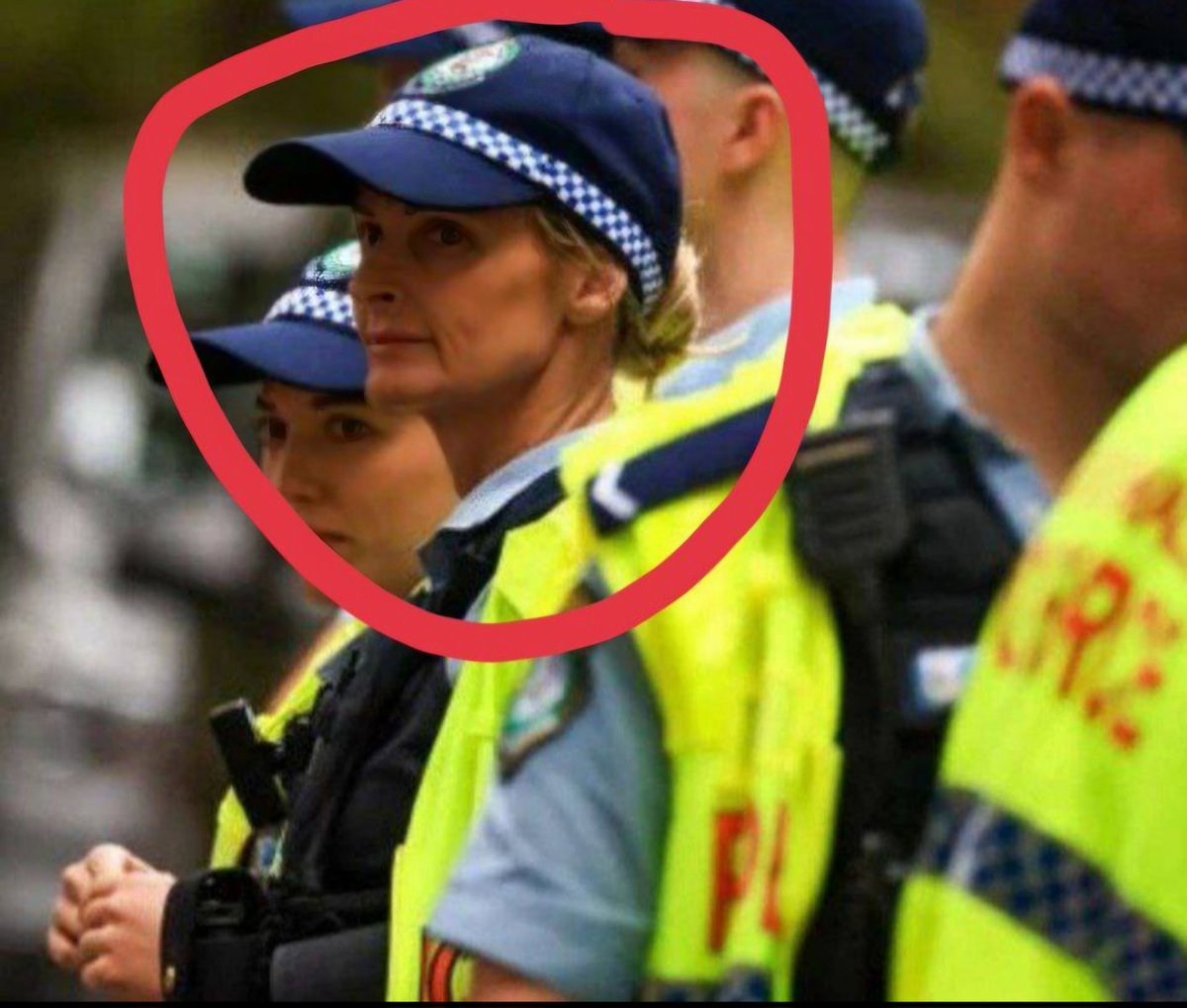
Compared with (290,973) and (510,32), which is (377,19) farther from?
(290,973)

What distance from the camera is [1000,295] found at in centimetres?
331

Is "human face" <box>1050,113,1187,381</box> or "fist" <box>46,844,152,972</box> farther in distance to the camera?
"fist" <box>46,844,152,972</box>

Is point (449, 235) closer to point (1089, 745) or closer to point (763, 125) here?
point (763, 125)

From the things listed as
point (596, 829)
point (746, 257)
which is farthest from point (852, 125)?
point (596, 829)

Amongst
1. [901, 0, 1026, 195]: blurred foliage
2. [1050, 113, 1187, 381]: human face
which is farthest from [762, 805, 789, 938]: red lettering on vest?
[901, 0, 1026, 195]: blurred foliage

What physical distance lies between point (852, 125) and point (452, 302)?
0.68 meters

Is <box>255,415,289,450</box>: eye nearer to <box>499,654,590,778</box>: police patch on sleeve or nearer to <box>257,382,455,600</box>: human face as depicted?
<box>257,382,455,600</box>: human face

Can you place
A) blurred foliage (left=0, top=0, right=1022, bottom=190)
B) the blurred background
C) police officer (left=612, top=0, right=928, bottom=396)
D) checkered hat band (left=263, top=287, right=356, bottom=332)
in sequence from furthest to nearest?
the blurred background < blurred foliage (left=0, top=0, right=1022, bottom=190) < checkered hat band (left=263, top=287, right=356, bottom=332) < police officer (left=612, top=0, right=928, bottom=396)

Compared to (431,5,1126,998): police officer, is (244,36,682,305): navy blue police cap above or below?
above

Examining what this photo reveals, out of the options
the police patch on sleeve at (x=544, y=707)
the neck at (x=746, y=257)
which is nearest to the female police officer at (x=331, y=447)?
the neck at (x=746, y=257)

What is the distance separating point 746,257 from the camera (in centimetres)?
462

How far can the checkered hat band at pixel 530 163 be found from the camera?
13.6ft

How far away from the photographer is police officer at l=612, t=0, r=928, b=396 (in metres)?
4.61

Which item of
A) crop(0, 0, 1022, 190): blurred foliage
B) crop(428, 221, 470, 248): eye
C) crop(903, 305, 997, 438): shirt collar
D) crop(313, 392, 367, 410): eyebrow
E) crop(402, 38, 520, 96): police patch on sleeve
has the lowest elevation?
crop(0, 0, 1022, 190): blurred foliage
